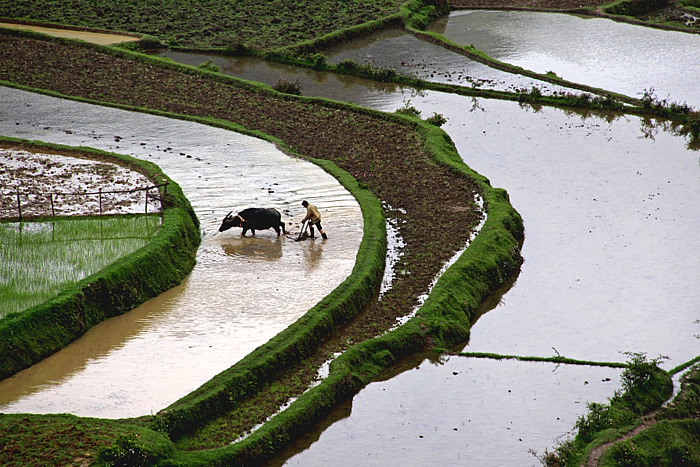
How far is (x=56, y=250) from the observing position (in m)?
16.2

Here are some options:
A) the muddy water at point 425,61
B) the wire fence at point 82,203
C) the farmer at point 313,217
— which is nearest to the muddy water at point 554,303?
the farmer at point 313,217

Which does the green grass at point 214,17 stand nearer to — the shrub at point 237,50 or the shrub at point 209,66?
the shrub at point 237,50

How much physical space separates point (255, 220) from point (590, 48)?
2093cm

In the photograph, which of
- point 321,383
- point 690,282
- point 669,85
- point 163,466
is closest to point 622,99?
point 669,85

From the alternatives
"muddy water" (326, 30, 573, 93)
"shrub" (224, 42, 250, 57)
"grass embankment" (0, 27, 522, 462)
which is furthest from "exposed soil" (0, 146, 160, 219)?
"muddy water" (326, 30, 573, 93)

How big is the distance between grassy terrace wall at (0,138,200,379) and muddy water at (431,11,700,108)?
660 inches

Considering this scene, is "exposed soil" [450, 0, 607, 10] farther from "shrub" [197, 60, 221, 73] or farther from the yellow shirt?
the yellow shirt

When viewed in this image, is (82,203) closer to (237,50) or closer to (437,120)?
(437,120)

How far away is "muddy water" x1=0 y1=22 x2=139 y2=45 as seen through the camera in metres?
32.4

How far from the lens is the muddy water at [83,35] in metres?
32.4

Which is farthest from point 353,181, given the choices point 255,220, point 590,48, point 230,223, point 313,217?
point 590,48

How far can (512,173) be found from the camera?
74.2 ft

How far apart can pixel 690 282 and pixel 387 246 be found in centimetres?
555

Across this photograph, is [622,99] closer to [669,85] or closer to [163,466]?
[669,85]
